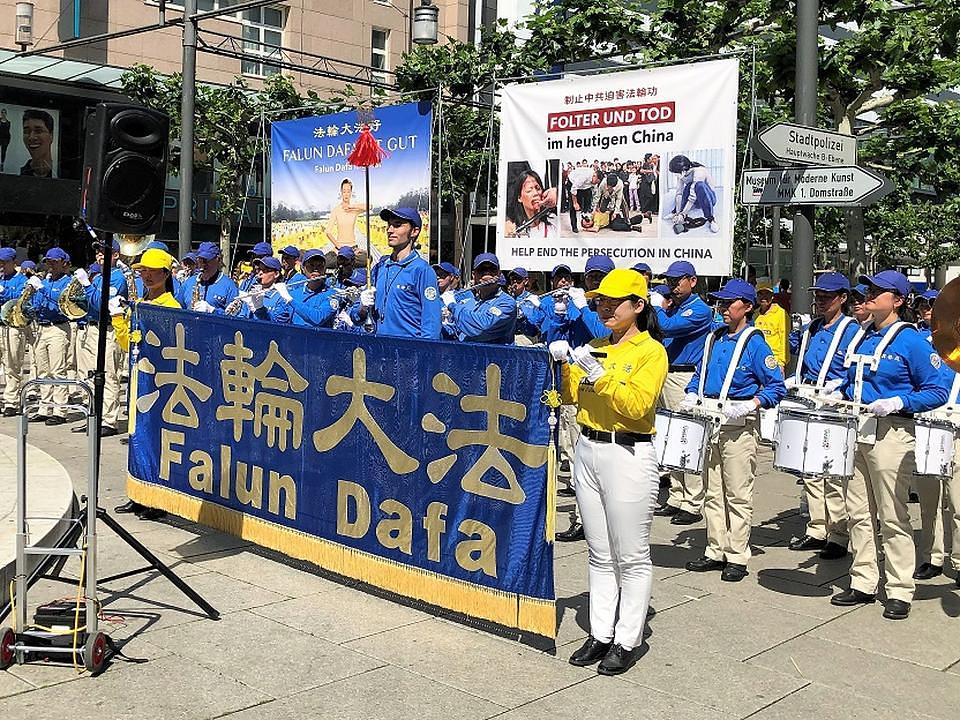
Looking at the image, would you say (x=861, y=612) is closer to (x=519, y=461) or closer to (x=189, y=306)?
(x=519, y=461)

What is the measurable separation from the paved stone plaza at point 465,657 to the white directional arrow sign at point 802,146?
3352 mm

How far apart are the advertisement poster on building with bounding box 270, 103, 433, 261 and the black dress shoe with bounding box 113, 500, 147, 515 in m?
4.93

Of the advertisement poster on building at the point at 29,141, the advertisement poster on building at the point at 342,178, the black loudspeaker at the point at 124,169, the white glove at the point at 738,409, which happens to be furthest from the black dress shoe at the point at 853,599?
the advertisement poster on building at the point at 29,141

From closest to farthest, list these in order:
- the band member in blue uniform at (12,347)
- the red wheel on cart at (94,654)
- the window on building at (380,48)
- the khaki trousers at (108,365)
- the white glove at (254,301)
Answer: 1. the red wheel on cart at (94,654)
2. the white glove at (254,301)
3. the khaki trousers at (108,365)
4. the band member in blue uniform at (12,347)
5. the window on building at (380,48)

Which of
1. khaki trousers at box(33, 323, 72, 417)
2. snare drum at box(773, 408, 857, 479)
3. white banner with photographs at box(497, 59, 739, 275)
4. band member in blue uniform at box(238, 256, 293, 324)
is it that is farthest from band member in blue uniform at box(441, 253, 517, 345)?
khaki trousers at box(33, 323, 72, 417)

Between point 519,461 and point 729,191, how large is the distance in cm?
509

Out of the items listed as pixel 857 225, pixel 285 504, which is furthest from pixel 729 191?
pixel 857 225

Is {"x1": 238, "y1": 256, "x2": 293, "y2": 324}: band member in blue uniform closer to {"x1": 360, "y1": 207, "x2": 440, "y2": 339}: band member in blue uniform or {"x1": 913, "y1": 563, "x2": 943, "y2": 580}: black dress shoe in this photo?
{"x1": 360, "y1": 207, "x2": 440, "y2": 339}: band member in blue uniform

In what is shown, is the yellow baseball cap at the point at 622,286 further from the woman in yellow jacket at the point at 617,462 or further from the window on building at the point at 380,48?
the window on building at the point at 380,48

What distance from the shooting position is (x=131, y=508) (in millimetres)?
8688

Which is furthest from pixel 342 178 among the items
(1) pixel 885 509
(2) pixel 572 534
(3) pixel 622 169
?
(1) pixel 885 509

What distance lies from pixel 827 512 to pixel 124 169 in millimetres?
5312

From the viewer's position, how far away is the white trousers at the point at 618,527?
5363mm

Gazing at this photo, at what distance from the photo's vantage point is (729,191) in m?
9.91
